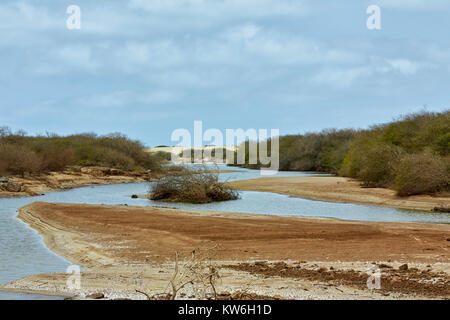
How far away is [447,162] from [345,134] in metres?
59.6

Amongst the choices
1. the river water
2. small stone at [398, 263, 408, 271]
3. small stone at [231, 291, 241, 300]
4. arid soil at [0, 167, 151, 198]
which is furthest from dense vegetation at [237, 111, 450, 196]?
small stone at [231, 291, 241, 300]

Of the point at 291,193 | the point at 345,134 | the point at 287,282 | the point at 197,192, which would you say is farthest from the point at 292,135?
the point at 287,282

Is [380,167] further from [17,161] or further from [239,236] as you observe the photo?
[17,161]

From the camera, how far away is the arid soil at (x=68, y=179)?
37156mm

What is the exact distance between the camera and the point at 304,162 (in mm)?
88688

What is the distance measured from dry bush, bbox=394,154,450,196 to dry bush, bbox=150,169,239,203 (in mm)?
10322

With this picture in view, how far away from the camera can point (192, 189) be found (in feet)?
104

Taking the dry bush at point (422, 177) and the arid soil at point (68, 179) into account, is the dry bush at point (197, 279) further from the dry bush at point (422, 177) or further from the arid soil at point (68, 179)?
the arid soil at point (68, 179)

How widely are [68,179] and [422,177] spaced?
3378 centimetres

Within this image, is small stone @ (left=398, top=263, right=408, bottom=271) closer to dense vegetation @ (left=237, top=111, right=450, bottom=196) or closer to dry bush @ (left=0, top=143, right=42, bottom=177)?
dense vegetation @ (left=237, top=111, right=450, bottom=196)

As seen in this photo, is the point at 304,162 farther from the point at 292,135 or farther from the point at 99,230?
the point at 99,230

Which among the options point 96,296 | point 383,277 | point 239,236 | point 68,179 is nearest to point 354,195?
point 239,236

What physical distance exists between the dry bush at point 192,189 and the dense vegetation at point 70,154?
56.3ft

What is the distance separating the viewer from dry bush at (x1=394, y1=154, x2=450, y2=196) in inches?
1196
